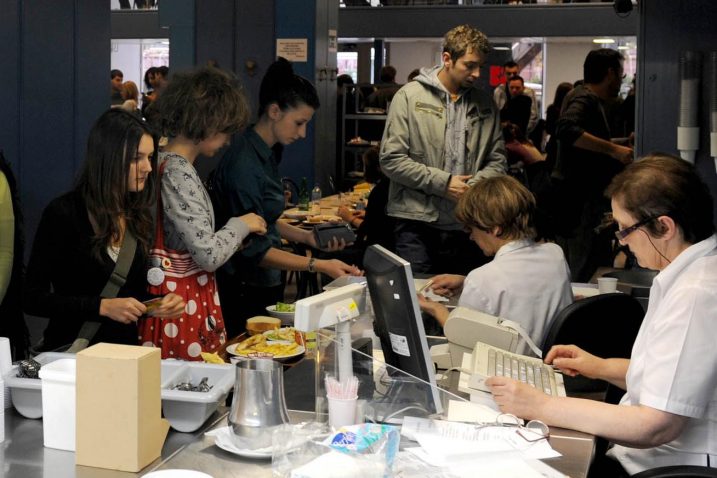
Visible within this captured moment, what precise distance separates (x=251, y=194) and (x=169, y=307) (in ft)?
3.11

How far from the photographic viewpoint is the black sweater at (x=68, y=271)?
114 inches

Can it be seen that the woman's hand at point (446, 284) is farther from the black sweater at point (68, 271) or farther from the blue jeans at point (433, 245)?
the black sweater at point (68, 271)

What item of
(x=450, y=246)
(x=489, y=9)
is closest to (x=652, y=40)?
(x=450, y=246)

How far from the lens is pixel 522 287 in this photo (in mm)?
3162

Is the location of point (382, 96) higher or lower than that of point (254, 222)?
higher

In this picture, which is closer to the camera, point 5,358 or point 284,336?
point 5,358

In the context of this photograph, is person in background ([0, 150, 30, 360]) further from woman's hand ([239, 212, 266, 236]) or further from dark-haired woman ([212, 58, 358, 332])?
woman's hand ([239, 212, 266, 236])

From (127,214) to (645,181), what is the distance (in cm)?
162

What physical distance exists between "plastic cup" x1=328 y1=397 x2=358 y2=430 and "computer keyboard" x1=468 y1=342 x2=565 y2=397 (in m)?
0.45

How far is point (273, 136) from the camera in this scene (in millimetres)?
3957

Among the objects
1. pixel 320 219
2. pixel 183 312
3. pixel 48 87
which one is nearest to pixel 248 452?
pixel 183 312

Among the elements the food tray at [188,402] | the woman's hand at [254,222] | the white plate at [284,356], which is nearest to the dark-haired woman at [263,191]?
the woman's hand at [254,222]

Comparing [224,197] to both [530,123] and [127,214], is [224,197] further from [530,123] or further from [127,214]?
[530,123]

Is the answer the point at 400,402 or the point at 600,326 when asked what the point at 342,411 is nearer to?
the point at 400,402
